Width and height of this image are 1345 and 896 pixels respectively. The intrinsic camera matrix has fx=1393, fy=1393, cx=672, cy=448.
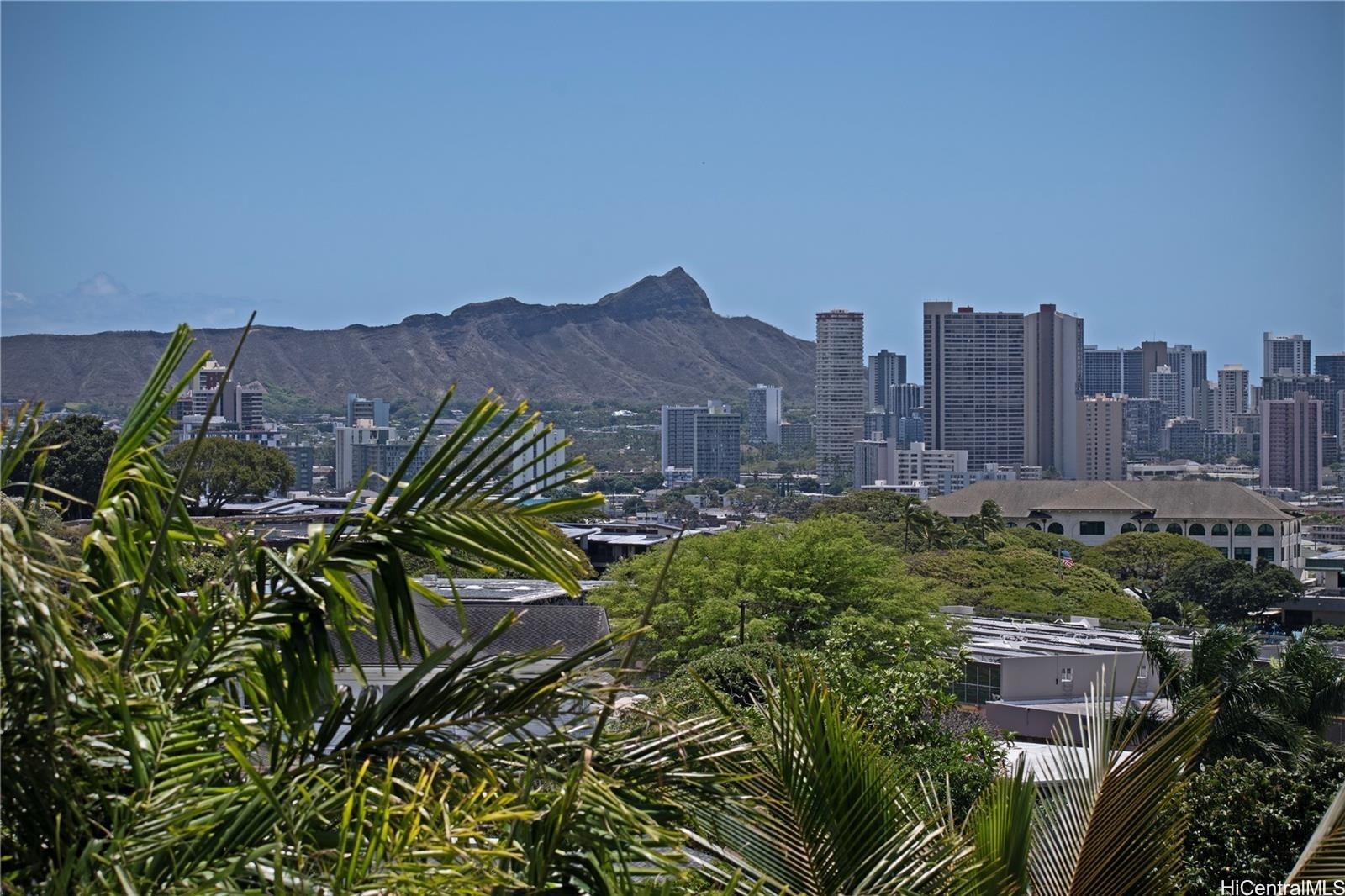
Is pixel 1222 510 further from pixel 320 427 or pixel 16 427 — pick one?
pixel 320 427

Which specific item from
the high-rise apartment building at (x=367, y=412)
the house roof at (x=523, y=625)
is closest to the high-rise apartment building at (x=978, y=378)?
the high-rise apartment building at (x=367, y=412)

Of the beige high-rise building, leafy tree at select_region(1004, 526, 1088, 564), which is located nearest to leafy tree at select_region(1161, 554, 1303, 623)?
leafy tree at select_region(1004, 526, 1088, 564)

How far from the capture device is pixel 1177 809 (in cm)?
404

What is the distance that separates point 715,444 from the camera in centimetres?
19162

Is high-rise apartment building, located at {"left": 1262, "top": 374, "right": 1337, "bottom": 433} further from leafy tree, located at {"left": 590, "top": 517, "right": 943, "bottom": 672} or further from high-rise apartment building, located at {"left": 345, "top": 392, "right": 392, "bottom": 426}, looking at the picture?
leafy tree, located at {"left": 590, "top": 517, "right": 943, "bottom": 672}

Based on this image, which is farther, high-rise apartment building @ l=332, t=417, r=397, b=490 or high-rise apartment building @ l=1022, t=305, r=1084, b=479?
high-rise apartment building @ l=1022, t=305, r=1084, b=479

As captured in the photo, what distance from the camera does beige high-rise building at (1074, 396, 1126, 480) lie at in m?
157

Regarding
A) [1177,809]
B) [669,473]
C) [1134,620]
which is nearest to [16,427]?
[1177,809]

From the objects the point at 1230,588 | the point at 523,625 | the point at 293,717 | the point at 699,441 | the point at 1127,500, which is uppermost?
the point at 293,717

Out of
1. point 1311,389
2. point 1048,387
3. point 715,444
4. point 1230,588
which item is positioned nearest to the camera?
point 1230,588

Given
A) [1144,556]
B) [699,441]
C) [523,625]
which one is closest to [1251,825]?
[523,625]

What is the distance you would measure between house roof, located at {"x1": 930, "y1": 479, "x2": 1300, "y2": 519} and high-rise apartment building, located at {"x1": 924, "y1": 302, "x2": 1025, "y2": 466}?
83775 millimetres

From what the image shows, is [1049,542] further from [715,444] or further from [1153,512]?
[715,444]

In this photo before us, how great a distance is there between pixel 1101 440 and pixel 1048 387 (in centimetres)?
1111
